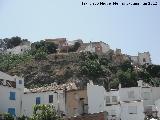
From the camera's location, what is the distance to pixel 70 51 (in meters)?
128

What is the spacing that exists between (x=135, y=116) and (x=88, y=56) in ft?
182

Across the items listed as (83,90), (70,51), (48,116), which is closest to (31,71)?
(70,51)

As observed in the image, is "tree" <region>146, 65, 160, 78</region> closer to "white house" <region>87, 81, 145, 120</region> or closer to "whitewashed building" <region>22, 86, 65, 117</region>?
"white house" <region>87, 81, 145, 120</region>

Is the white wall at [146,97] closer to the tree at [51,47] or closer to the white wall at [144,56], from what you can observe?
the tree at [51,47]

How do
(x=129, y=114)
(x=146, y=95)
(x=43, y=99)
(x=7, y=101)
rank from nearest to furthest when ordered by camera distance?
(x=7, y=101)
(x=43, y=99)
(x=129, y=114)
(x=146, y=95)

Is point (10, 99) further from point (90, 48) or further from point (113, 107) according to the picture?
point (90, 48)

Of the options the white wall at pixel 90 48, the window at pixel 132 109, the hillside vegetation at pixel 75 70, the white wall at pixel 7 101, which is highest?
the white wall at pixel 90 48

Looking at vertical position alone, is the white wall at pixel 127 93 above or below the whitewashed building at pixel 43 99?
above

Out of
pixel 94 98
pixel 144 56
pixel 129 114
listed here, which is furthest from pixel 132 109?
pixel 144 56

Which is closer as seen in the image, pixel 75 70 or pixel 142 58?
pixel 75 70

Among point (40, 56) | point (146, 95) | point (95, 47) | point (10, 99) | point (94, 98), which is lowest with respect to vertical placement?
point (10, 99)

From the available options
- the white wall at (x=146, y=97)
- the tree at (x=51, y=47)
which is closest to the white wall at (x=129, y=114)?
the white wall at (x=146, y=97)

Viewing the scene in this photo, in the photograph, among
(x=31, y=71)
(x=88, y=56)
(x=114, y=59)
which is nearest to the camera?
(x=31, y=71)

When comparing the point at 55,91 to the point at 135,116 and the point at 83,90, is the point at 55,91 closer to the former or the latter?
the point at 83,90
